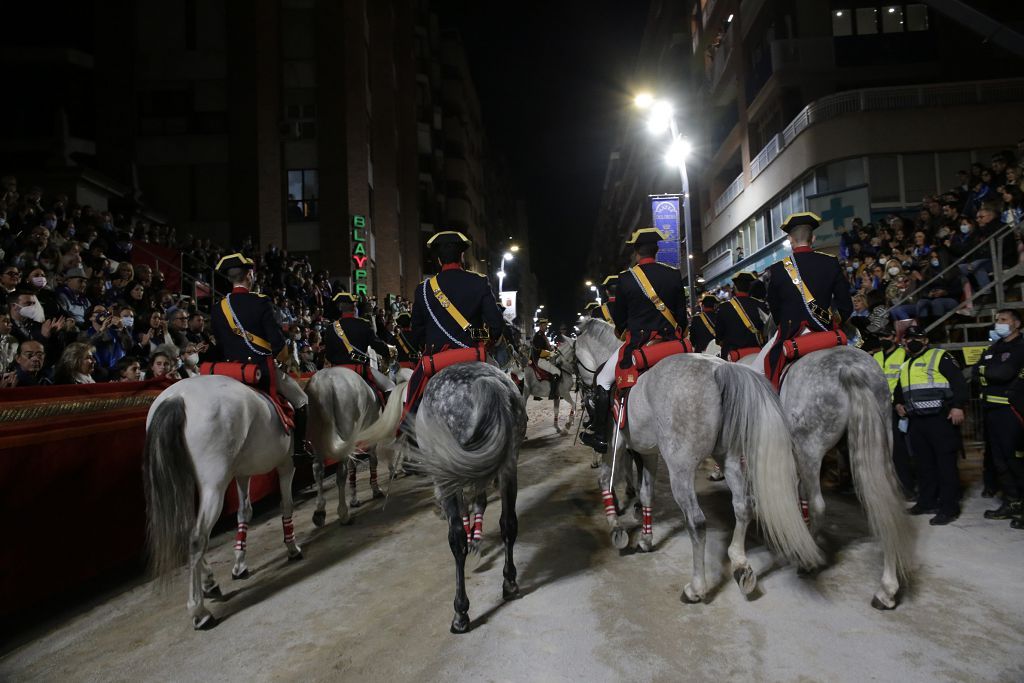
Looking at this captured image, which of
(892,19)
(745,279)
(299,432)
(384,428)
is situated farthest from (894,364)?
(892,19)

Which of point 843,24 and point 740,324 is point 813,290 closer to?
point 740,324

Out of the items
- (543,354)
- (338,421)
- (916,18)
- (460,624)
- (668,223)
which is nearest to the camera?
(460,624)

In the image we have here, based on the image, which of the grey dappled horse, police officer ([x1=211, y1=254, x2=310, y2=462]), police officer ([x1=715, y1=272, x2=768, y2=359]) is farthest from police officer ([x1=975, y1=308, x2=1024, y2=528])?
police officer ([x1=211, y1=254, x2=310, y2=462])

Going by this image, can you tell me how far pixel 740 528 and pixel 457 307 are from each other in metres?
2.94

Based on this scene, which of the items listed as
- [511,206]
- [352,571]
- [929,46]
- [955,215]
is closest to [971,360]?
[955,215]

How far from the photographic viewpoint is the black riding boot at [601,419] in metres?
6.47

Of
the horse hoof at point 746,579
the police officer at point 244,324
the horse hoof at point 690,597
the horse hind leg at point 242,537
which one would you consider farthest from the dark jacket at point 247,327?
the horse hoof at point 746,579

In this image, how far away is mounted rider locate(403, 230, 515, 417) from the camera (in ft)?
17.0

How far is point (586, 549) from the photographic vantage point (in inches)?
237

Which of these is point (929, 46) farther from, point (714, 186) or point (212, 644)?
point (212, 644)

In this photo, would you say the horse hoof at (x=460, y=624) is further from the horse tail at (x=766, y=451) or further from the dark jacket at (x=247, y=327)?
the dark jacket at (x=247, y=327)

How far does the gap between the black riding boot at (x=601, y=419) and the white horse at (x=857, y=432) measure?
1.77m

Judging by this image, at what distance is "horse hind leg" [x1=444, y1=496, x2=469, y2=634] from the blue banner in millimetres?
15015

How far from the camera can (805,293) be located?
5488mm
